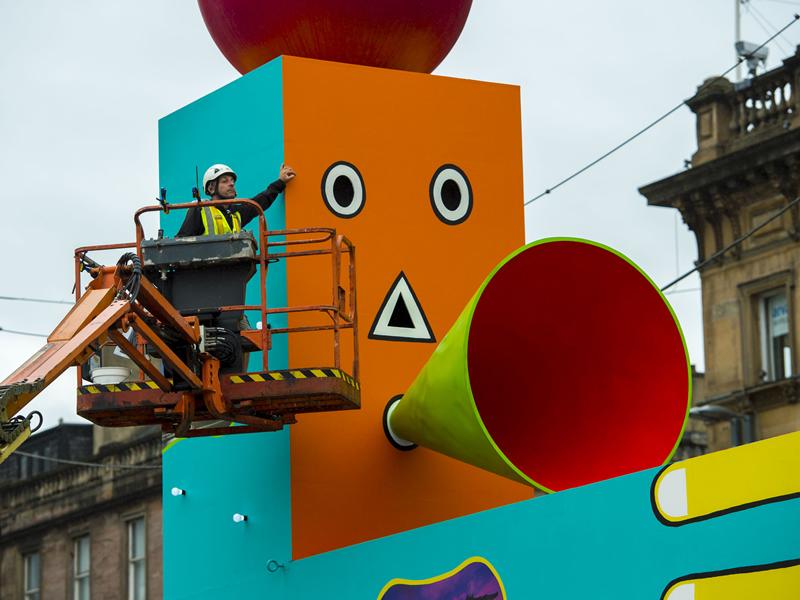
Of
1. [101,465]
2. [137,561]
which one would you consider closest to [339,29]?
[137,561]

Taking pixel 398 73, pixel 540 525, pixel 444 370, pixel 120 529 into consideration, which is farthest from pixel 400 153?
pixel 120 529

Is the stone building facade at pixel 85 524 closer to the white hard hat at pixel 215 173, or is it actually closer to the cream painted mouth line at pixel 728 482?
the white hard hat at pixel 215 173

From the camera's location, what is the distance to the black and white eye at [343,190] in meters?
15.1

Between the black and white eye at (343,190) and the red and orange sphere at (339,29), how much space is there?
1.03 metres

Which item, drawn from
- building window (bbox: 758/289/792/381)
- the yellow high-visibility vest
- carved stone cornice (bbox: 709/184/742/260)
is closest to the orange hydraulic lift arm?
the yellow high-visibility vest

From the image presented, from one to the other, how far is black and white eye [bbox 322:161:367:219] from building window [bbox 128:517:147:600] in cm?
3338

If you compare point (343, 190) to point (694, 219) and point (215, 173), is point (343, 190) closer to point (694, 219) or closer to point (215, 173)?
point (215, 173)

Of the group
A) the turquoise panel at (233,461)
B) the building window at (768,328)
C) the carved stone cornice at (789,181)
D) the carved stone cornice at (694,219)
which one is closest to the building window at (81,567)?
the carved stone cornice at (694,219)

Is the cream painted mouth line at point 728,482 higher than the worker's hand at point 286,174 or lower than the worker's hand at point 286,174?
lower

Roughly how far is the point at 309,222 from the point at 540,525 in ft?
14.0

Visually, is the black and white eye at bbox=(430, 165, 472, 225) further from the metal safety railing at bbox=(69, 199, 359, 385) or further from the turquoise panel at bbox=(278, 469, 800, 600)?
the turquoise panel at bbox=(278, 469, 800, 600)

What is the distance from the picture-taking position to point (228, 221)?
14.2 meters

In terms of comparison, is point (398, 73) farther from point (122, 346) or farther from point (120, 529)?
point (120, 529)

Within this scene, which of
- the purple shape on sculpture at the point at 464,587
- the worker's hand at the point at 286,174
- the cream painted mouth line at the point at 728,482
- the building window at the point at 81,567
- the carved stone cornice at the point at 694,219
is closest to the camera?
the cream painted mouth line at the point at 728,482
